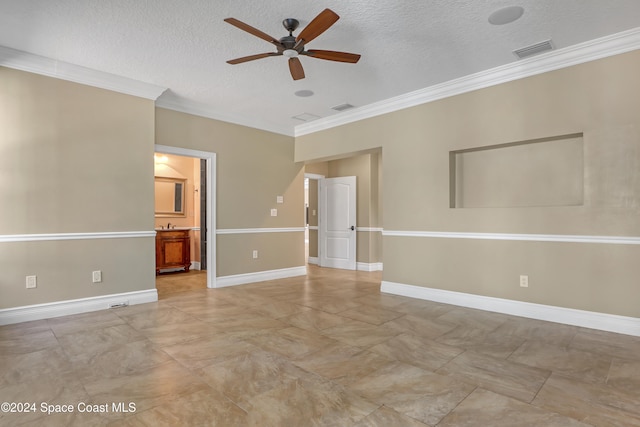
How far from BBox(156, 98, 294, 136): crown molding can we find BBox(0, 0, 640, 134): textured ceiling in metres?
0.38

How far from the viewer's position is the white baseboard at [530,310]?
3287 millimetres

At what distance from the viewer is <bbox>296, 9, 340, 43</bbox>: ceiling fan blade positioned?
2.48 m

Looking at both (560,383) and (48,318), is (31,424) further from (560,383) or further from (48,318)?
(560,383)

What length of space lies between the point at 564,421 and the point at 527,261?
89.5 inches

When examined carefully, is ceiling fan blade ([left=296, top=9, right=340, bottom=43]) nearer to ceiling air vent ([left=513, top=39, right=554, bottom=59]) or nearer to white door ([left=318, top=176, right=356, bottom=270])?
ceiling air vent ([left=513, top=39, right=554, bottom=59])

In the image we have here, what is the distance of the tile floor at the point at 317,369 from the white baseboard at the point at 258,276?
1.47m

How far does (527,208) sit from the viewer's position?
3.85 meters

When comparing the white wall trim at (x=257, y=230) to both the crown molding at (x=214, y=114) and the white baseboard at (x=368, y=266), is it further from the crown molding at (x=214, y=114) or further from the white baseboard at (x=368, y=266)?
the crown molding at (x=214, y=114)

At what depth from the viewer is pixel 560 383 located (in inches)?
91.4

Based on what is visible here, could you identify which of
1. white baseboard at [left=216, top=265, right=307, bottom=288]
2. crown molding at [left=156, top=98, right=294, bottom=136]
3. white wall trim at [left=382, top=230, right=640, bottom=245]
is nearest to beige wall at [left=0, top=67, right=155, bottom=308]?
crown molding at [left=156, top=98, right=294, bottom=136]

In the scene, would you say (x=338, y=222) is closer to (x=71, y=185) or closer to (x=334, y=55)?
(x=334, y=55)

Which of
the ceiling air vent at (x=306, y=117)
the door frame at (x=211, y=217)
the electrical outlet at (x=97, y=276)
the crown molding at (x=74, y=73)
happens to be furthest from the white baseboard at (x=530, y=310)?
the crown molding at (x=74, y=73)

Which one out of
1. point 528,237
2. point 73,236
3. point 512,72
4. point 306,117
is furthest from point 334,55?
point 73,236

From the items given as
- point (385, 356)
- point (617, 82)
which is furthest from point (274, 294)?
point (617, 82)
